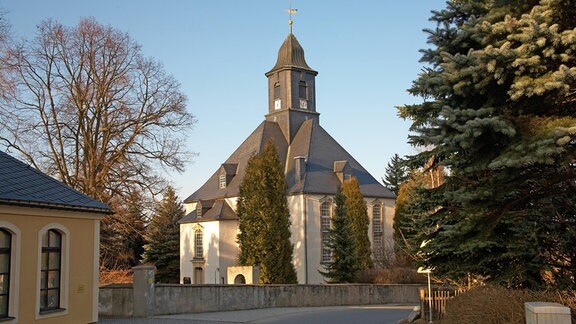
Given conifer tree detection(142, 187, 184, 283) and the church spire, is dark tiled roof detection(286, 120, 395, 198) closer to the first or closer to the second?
the church spire

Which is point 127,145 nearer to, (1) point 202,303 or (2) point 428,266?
(1) point 202,303

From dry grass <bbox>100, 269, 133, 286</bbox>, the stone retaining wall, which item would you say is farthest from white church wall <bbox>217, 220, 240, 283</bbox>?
the stone retaining wall

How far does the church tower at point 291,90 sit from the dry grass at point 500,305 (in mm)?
39917

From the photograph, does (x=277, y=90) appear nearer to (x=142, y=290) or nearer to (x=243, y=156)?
(x=243, y=156)

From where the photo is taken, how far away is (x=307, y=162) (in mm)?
46625

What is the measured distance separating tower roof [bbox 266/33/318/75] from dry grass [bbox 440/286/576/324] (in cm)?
4088

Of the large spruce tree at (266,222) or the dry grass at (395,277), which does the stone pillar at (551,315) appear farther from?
the dry grass at (395,277)

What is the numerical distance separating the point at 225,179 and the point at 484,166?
4062 centimetres

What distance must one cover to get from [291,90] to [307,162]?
700 cm

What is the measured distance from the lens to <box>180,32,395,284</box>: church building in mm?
44094

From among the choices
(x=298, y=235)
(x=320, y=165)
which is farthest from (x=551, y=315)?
(x=320, y=165)

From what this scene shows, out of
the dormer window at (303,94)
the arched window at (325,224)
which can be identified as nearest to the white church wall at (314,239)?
the arched window at (325,224)

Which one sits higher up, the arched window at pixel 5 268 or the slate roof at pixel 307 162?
the slate roof at pixel 307 162

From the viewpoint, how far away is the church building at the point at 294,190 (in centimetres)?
4409
